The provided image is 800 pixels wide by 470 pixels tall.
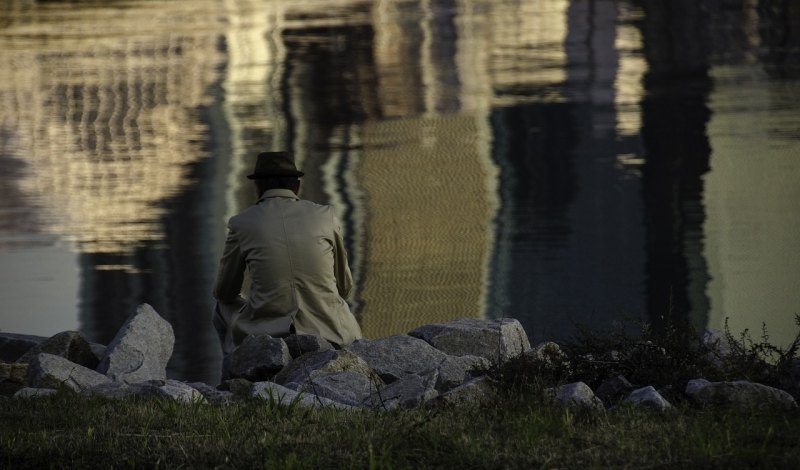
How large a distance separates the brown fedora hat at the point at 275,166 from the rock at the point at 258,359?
35.5 inches

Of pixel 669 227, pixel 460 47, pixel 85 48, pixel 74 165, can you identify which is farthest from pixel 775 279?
pixel 85 48

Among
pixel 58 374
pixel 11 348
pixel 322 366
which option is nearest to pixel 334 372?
pixel 322 366

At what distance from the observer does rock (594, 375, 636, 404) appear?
21.2 feet

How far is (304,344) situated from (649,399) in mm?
2439

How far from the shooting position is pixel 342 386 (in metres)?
6.86

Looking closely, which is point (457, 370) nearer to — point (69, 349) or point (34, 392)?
point (34, 392)

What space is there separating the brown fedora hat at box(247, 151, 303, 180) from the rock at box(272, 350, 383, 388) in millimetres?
1078

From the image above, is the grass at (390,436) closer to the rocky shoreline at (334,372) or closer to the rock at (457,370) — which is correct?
the rocky shoreline at (334,372)

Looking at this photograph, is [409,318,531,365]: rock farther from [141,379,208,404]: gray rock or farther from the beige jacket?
[141,379,208,404]: gray rock

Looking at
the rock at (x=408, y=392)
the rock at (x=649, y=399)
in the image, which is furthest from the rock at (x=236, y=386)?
the rock at (x=649, y=399)

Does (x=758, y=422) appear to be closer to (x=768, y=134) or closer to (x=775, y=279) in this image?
(x=775, y=279)

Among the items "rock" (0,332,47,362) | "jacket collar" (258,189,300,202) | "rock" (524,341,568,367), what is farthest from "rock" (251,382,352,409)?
"rock" (0,332,47,362)

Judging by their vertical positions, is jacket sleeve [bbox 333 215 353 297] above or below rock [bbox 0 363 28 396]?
above

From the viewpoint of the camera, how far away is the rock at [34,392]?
6.41 metres
